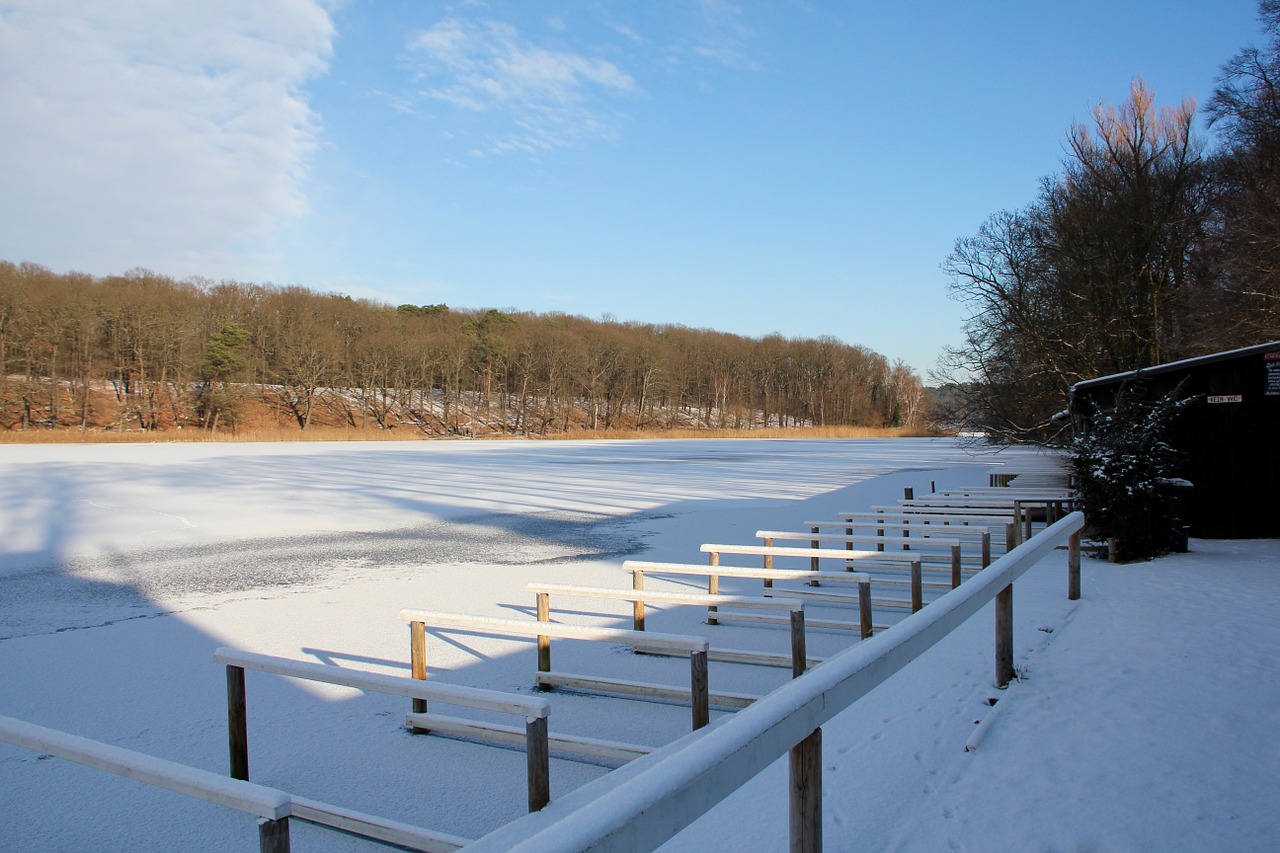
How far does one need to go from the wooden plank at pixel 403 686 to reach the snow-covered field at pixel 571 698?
28.0 inches

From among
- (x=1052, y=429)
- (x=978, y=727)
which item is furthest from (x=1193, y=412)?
(x=1052, y=429)

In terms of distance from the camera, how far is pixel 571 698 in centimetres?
550

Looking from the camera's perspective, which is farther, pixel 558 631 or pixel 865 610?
pixel 865 610

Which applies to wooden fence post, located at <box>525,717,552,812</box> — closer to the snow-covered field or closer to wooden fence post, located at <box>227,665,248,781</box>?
the snow-covered field

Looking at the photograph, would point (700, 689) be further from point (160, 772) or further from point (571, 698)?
point (160, 772)

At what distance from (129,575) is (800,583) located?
8.18 meters

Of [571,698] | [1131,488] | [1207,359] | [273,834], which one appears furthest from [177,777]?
[1207,359]

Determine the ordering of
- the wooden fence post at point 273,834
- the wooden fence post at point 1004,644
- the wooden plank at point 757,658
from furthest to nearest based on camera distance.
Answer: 1. the wooden plank at point 757,658
2. the wooden fence post at point 1004,644
3. the wooden fence post at point 273,834

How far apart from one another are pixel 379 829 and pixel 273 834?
1385mm

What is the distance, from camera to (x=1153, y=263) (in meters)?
26.0

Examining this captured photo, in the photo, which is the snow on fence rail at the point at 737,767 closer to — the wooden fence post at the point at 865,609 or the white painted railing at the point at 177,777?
the white painted railing at the point at 177,777

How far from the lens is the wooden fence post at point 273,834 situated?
2172 millimetres

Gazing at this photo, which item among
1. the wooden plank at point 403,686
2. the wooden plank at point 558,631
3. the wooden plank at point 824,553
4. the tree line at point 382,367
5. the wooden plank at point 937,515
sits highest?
the tree line at point 382,367

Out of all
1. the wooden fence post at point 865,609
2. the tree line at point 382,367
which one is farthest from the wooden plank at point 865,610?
the tree line at point 382,367
